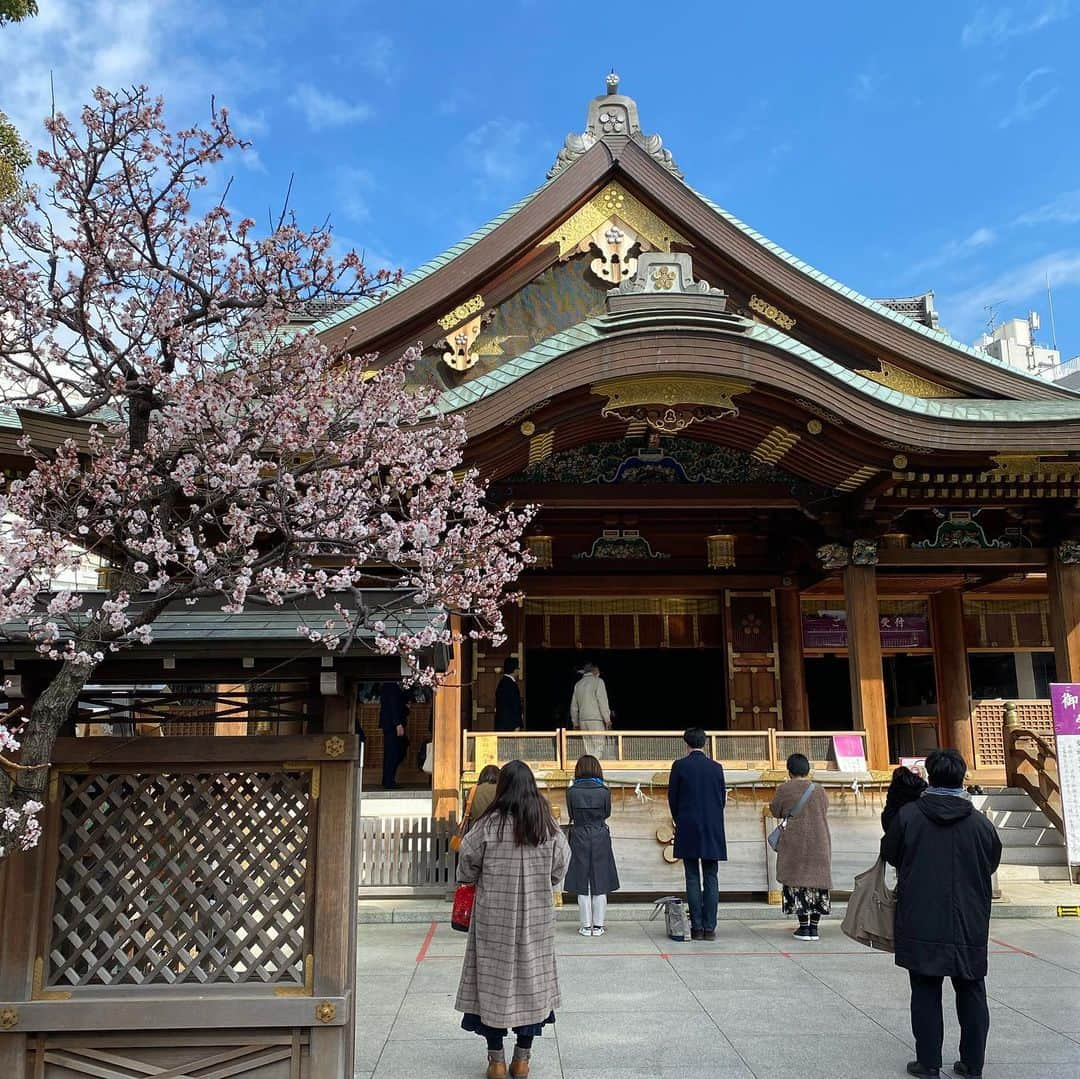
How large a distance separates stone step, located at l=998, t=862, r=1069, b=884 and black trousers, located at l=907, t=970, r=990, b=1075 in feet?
22.1

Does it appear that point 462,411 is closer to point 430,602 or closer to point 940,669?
point 430,602

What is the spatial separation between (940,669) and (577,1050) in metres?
12.0

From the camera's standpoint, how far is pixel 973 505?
11.8m

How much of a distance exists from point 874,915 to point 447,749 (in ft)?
19.3

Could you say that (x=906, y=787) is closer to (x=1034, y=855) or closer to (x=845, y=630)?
(x=1034, y=855)

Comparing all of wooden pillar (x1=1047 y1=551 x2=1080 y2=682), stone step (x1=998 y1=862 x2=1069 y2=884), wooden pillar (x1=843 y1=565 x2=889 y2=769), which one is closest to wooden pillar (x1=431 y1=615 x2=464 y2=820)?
wooden pillar (x1=843 y1=565 x2=889 y2=769)

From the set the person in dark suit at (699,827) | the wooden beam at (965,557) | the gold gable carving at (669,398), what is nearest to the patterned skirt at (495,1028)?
the person in dark suit at (699,827)

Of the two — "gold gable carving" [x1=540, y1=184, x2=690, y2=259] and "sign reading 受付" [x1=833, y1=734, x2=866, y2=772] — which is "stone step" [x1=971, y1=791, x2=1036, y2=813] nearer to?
"sign reading 受付" [x1=833, y1=734, x2=866, y2=772]

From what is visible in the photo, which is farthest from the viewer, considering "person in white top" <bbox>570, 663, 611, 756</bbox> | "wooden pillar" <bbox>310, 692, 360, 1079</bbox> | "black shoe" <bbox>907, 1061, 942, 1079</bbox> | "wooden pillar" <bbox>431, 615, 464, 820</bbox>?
"person in white top" <bbox>570, 663, 611, 756</bbox>

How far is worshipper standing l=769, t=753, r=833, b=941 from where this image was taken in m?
7.93

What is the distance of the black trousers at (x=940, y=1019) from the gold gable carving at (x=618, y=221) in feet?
31.6

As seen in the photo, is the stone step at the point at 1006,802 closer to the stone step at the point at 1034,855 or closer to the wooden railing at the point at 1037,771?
the wooden railing at the point at 1037,771

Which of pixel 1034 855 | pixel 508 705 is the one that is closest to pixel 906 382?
pixel 1034 855

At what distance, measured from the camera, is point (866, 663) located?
11070 mm
